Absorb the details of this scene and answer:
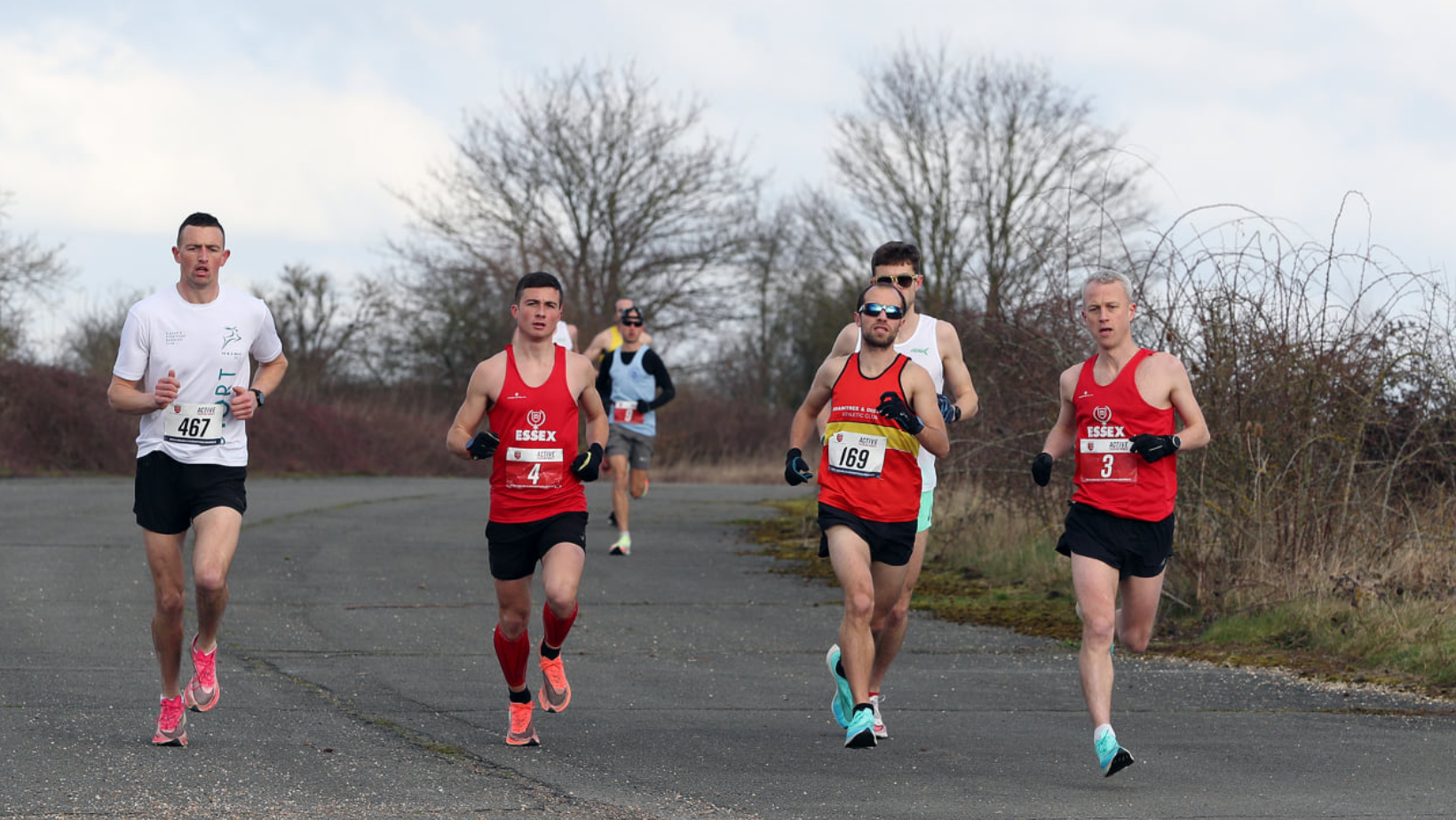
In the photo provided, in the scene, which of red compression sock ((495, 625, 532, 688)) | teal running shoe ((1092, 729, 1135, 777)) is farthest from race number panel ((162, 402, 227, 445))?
teal running shoe ((1092, 729, 1135, 777))

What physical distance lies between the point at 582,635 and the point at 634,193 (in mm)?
32669

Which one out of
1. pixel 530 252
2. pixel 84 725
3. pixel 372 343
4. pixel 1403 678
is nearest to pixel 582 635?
pixel 84 725

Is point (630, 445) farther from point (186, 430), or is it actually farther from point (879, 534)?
point (186, 430)

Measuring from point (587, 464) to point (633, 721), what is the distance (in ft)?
4.40

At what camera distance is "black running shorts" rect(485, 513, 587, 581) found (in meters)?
6.70

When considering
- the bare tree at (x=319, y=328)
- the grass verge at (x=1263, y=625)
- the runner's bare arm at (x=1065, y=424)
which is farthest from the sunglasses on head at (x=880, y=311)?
the bare tree at (x=319, y=328)

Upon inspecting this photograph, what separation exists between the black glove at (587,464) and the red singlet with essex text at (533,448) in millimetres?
53

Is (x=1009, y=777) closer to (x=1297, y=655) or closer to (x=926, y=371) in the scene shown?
(x=926, y=371)

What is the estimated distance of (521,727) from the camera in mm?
6555

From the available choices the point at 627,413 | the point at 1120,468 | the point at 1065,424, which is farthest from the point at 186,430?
the point at 627,413

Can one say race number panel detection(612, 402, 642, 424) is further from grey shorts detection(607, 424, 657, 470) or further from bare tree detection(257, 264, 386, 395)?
bare tree detection(257, 264, 386, 395)

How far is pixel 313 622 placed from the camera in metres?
10.0

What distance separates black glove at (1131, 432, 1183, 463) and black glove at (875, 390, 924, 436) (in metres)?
0.86

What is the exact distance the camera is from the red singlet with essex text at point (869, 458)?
6.67 m
